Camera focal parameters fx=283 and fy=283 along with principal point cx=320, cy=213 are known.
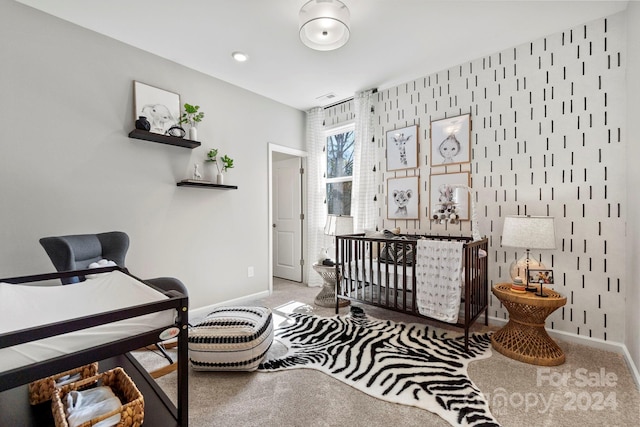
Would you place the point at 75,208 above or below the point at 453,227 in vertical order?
above

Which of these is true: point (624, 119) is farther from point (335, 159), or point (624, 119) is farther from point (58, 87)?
point (58, 87)

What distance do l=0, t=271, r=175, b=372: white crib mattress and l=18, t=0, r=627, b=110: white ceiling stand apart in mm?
1996

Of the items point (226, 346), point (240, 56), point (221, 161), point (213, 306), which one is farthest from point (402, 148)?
point (213, 306)

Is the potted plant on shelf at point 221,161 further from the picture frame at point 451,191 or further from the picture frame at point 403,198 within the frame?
the picture frame at point 451,191

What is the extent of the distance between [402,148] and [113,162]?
288cm

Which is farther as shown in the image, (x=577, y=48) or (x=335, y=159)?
(x=335, y=159)

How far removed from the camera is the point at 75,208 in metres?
2.25

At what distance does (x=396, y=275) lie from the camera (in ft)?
8.05

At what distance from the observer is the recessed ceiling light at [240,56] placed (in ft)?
8.82

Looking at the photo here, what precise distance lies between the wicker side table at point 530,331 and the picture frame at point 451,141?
4.53ft

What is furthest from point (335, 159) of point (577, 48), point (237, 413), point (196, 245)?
point (237, 413)

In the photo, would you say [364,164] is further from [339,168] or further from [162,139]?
[162,139]

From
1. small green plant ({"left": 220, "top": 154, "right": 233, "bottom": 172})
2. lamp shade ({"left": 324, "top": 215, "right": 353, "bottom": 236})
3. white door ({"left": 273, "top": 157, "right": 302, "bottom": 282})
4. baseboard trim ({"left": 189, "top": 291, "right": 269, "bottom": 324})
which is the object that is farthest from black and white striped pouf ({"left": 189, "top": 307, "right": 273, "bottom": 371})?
white door ({"left": 273, "top": 157, "right": 302, "bottom": 282})

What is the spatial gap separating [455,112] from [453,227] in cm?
119
